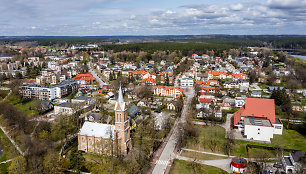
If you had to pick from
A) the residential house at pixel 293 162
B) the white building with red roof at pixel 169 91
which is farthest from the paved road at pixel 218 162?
the white building with red roof at pixel 169 91

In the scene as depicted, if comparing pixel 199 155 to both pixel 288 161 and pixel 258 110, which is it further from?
pixel 258 110

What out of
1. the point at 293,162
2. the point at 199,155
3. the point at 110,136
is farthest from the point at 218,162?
the point at 110,136

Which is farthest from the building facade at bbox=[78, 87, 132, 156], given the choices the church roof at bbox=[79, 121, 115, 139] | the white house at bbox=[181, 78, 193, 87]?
the white house at bbox=[181, 78, 193, 87]

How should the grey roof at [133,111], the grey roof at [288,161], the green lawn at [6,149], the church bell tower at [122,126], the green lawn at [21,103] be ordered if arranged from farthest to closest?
the green lawn at [21,103] < the grey roof at [133,111] < the green lawn at [6,149] < the church bell tower at [122,126] < the grey roof at [288,161]

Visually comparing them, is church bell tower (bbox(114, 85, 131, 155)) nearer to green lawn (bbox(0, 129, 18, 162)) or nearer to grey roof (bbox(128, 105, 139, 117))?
green lawn (bbox(0, 129, 18, 162))

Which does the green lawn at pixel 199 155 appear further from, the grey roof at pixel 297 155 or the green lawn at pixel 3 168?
the green lawn at pixel 3 168

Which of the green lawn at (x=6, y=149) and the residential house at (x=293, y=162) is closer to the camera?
the residential house at (x=293, y=162)
